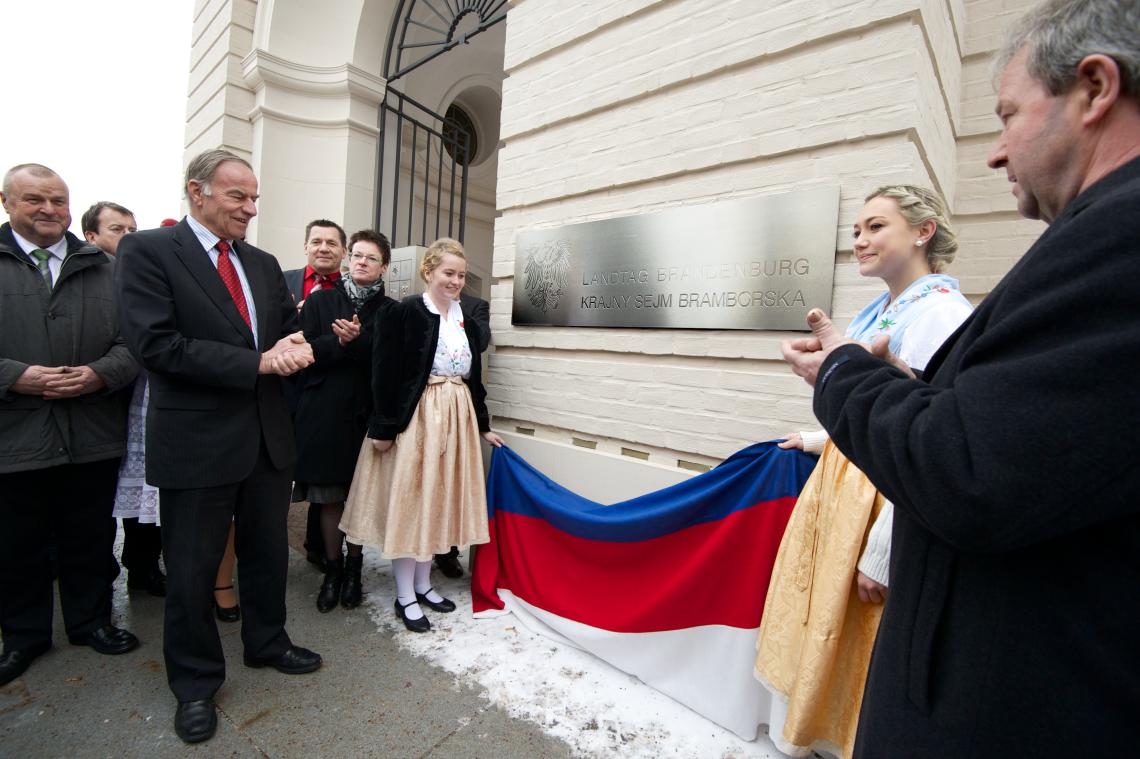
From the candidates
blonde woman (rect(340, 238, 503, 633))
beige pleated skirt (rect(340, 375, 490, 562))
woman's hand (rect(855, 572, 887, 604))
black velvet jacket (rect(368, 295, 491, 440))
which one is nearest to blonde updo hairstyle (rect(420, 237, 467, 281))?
blonde woman (rect(340, 238, 503, 633))

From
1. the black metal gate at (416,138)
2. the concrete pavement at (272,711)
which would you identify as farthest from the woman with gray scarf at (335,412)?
the black metal gate at (416,138)

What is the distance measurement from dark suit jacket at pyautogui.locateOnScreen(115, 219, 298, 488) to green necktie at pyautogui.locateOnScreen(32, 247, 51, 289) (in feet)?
2.44

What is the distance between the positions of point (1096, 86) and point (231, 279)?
2.72 meters

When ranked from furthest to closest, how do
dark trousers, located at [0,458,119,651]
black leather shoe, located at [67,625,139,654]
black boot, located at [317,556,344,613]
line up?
black boot, located at [317,556,344,613]
black leather shoe, located at [67,625,139,654]
dark trousers, located at [0,458,119,651]

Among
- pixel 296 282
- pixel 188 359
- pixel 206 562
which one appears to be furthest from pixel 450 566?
pixel 296 282

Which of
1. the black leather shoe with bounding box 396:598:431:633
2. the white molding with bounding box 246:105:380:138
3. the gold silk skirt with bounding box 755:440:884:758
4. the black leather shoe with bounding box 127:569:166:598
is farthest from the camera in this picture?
the white molding with bounding box 246:105:380:138

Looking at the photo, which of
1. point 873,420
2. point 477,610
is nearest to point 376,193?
point 477,610

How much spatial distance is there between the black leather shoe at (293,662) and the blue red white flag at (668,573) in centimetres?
94

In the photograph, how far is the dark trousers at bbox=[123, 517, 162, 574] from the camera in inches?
128

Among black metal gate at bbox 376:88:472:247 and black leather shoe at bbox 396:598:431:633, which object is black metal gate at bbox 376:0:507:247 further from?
black leather shoe at bbox 396:598:431:633

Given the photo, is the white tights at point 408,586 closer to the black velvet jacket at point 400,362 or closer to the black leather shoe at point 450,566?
the black leather shoe at point 450,566

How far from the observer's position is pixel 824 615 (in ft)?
6.25

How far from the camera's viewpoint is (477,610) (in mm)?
3205

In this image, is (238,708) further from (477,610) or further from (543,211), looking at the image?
(543,211)
